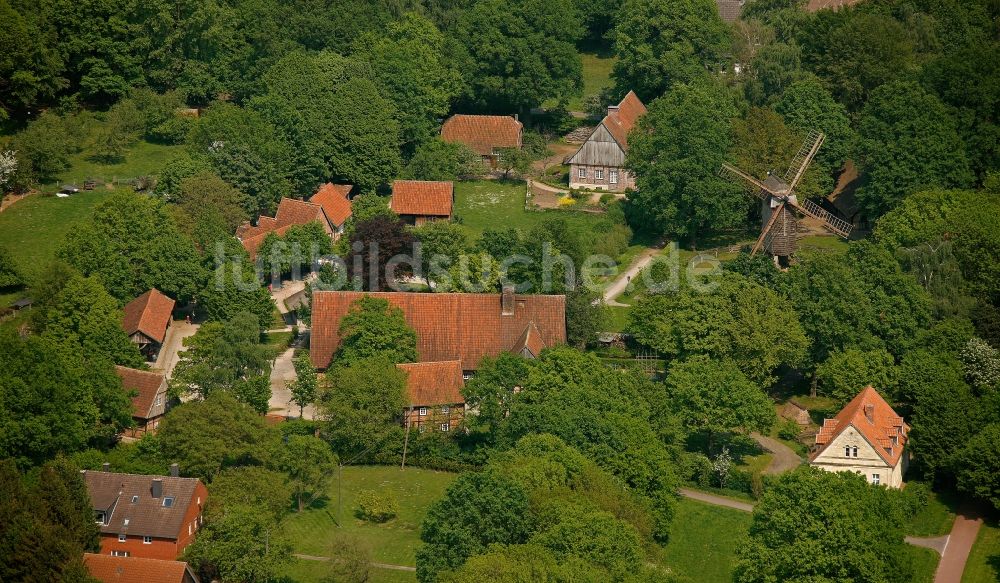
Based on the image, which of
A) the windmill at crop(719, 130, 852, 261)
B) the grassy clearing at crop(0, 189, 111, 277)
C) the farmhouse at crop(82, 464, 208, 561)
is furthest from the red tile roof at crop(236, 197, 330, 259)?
the farmhouse at crop(82, 464, 208, 561)

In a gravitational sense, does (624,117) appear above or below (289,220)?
above

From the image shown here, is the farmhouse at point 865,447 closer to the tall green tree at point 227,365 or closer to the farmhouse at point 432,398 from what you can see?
the farmhouse at point 432,398

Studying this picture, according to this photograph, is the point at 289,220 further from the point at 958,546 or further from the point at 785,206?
the point at 958,546

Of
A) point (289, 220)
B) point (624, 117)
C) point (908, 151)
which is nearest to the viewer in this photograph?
point (908, 151)

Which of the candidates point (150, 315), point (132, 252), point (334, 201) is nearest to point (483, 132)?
point (334, 201)

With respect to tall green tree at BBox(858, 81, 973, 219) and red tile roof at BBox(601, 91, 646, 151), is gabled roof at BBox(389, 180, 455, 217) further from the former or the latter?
tall green tree at BBox(858, 81, 973, 219)

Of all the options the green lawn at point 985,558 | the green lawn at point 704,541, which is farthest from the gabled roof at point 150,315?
the green lawn at point 985,558
